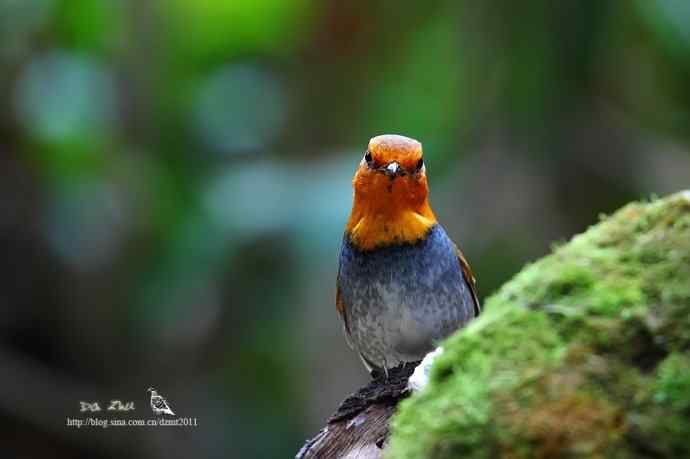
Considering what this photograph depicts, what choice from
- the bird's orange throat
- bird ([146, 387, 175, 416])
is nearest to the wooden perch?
the bird's orange throat

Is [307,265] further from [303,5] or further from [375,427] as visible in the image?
[375,427]

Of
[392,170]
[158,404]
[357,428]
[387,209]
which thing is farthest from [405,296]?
[158,404]

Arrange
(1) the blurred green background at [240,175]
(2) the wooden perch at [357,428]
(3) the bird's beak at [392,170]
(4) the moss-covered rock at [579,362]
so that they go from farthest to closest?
(1) the blurred green background at [240,175]
(3) the bird's beak at [392,170]
(2) the wooden perch at [357,428]
(4) the moss-covered rock at [579,362]

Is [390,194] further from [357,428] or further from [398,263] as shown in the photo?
[357,428]

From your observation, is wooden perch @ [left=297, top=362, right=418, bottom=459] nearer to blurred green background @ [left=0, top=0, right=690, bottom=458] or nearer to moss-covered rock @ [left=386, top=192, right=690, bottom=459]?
moss-covered rock @ [left=386, top=192, right=690, bottom=459]

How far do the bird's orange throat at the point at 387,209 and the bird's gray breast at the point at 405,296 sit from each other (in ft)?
0.15

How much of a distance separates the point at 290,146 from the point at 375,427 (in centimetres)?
477

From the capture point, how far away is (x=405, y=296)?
4199 mm

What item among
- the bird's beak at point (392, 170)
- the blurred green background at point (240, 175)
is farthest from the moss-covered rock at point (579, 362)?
the blurred green background at point (240, 175)

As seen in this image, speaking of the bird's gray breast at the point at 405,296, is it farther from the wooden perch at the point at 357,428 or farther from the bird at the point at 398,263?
the wooden perch at the point at 357,428

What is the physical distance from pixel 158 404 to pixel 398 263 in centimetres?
301

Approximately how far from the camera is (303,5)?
7.22m

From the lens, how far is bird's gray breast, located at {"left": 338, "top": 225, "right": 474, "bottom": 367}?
4.20 m

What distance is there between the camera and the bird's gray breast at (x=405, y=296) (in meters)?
4.20
